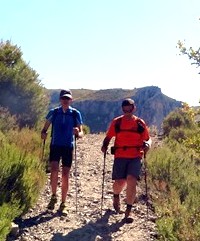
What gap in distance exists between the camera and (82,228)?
759 cm

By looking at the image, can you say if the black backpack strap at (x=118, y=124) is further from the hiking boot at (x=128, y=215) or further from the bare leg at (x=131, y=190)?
the hiking boot at (x=128, y=215)

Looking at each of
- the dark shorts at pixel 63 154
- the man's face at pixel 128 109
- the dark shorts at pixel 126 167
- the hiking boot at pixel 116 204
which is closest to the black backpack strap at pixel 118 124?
the man's face at pixel 128 109

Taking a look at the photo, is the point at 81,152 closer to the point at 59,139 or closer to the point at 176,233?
the point at 59,139

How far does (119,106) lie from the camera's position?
8825 cm

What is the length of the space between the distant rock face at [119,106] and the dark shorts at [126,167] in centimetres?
7215

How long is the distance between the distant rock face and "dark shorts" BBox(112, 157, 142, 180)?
72.1 metres

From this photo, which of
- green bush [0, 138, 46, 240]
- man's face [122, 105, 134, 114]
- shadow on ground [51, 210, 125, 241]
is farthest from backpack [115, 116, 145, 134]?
green bush [0, 138, 46, 240]

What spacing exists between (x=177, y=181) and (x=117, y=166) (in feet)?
7.53

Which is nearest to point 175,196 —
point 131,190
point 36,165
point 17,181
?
point 131,190

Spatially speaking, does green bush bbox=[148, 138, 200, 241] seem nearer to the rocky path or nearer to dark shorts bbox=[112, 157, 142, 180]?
the rocky path

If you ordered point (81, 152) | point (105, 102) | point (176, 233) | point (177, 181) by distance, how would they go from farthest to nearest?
point (105, 102)
point (81, 152)
point (177, 181)
point (176, 233)

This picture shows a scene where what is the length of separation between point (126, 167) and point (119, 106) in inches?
3155

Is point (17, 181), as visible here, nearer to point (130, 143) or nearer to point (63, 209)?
point (63, 209)

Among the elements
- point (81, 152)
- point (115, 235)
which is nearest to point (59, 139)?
point (115, 235)
